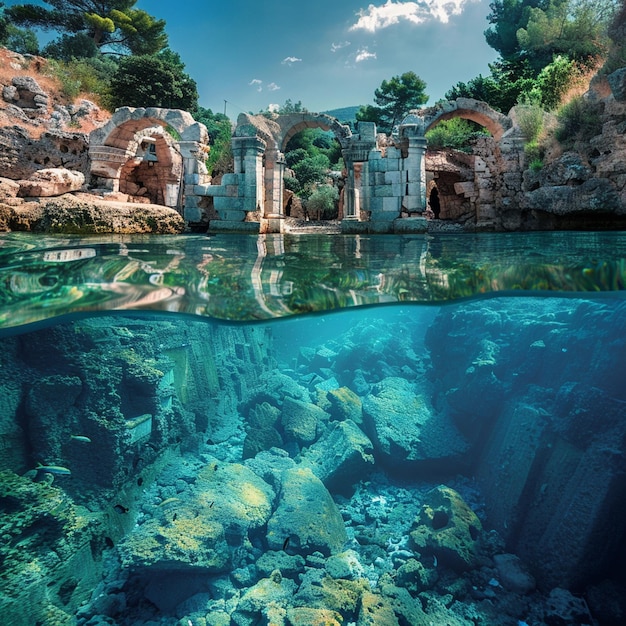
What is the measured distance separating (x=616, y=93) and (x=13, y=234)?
1416 centimetres

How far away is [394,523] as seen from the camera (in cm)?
829

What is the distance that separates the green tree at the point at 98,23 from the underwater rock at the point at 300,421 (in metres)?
32.2

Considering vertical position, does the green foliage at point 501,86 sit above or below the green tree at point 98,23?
below

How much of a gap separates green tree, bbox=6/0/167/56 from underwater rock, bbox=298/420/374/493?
33.5m

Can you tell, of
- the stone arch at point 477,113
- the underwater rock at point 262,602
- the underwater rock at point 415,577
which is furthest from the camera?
the stone arch at point 477,113

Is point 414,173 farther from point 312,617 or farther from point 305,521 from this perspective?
point 312,617

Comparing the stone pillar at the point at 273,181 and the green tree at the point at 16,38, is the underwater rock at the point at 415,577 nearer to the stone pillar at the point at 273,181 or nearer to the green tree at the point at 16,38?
the stone pillar at the point at 273,181

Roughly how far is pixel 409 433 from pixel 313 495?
122 inches

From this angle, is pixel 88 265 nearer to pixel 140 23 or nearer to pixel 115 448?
pixel 115 448

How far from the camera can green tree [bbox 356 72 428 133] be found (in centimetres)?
3016

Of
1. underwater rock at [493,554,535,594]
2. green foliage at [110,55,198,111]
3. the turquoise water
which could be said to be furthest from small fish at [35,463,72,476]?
green foliage at [110,55,198,111]

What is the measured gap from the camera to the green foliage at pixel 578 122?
39.6ft

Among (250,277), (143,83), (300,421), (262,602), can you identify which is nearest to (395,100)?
(143,83)

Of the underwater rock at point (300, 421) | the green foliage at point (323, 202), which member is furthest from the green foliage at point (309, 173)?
the underwater rock at point (300, 421)
